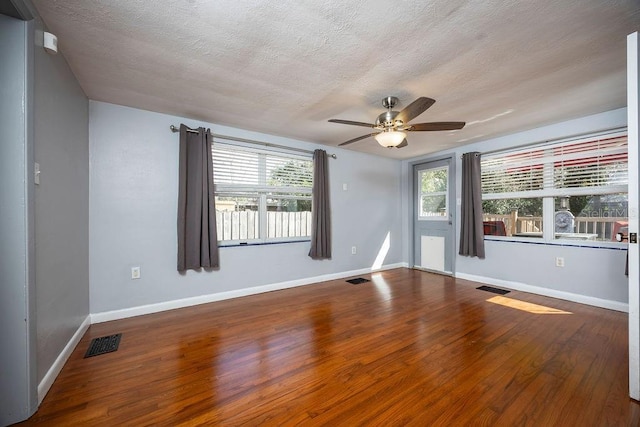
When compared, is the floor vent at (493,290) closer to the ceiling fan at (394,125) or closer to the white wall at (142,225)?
the ceiling fan at (394,125)

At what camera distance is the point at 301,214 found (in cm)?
428

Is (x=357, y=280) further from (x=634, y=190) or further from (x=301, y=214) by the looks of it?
(x=634, y=190)

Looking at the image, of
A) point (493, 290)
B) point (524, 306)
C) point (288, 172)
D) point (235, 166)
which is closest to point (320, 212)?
point (288, 172)

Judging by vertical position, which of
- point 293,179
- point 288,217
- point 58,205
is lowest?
point 288,217

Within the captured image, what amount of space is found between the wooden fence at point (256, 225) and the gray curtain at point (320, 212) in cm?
20

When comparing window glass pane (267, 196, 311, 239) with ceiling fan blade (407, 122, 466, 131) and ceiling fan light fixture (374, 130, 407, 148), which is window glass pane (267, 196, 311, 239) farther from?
ceiling fan blade (407, 122, 466, 131)

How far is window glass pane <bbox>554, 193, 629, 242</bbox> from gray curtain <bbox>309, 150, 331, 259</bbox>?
316 centimetres

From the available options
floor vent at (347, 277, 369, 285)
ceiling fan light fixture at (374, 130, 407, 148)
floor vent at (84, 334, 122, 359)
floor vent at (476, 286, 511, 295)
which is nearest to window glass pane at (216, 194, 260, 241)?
floor vent at (84, 334, 122, 359)

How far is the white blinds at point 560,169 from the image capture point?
3.12 metres

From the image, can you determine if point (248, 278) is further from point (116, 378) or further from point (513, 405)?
point (513, 405)

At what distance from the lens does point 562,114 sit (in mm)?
3152

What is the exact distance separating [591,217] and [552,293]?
107 centimetres

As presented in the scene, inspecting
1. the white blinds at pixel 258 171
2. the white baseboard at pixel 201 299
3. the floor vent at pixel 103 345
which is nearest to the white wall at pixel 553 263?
the white baseboard at pixel 201 299

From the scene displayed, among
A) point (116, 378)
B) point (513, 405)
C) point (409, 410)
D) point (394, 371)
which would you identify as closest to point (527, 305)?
point (513, 405)
